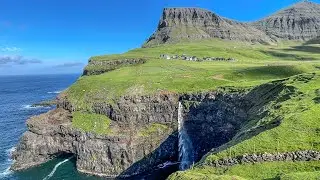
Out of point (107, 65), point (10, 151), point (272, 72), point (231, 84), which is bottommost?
point (10, 151)

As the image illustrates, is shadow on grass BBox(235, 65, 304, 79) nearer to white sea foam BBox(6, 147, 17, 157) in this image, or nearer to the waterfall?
the waterfall

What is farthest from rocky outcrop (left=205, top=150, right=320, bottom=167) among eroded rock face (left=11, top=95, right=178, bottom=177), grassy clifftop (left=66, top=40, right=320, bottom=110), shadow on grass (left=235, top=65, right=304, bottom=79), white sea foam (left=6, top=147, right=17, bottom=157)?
white sea foam (left=6, top=147, right=17, bottom=157)

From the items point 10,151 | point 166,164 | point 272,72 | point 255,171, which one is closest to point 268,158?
point 255,171

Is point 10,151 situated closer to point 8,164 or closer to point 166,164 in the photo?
point 8,164

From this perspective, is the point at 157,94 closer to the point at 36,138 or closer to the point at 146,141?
the point at 146,141

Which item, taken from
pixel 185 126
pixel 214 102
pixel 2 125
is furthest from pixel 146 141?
pixel 2 125
